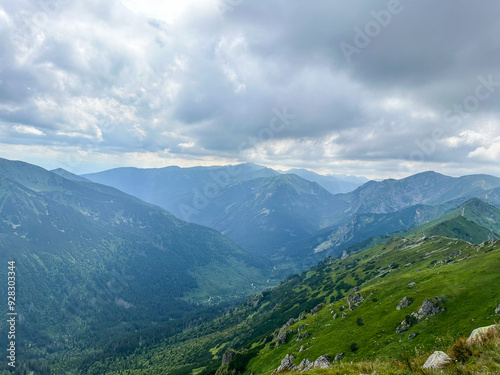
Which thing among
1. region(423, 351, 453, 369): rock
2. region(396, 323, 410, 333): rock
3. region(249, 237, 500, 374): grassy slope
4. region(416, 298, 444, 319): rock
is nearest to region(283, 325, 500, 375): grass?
region(423, 351, 453, 369): rock

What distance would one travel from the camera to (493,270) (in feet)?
244

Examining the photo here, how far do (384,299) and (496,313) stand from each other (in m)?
39.7

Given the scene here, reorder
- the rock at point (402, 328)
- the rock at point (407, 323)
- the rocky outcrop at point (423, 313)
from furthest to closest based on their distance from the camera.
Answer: the rocky outcrop at point (423, 313) < the rock at point (407, 323) < the rock at point (402, 328)

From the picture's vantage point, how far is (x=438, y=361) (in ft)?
70.7

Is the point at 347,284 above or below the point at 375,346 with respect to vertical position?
below

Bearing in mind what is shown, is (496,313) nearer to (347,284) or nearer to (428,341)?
(428,341)

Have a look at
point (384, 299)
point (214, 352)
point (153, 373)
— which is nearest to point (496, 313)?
point (384, 299)

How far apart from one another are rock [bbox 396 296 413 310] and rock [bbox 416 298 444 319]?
857 centimetres

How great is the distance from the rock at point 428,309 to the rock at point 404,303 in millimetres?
8565

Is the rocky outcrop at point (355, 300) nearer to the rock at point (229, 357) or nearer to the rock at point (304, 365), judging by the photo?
the rock at point (304, 365)

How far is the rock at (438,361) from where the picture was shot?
68.6 ft

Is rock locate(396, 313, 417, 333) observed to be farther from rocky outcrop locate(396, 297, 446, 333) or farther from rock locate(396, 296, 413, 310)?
rock locate(396, 296, 413, 310)

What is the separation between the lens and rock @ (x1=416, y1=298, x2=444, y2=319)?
67500 millimetres

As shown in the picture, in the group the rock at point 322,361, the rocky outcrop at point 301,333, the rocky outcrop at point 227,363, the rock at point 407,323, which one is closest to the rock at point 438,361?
the rock at point 322,361
